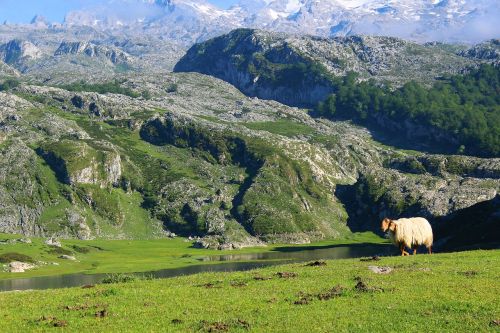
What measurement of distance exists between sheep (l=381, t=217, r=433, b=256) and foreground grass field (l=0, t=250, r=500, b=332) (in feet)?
39.6

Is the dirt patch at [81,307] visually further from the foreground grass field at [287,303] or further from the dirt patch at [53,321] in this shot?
the dirt patch at [53,321]

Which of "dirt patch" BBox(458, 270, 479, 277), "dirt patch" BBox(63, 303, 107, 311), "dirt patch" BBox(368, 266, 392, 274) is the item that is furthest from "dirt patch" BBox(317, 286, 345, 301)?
"dirt patch" BBox(63, 303, 107, 311)

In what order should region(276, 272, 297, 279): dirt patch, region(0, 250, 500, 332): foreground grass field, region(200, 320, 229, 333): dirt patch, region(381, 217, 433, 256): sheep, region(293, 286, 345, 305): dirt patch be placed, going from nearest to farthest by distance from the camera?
region(200, 320, 229, 333): dirt patch
region(0, 250, 500, 332): foreground grass field
region(293, 286, 345, 305): dirt patch
region(276, 272, 297, 279): dirt patch
region(381, 217, 433, 256): sheep

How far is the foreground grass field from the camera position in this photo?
26094mm

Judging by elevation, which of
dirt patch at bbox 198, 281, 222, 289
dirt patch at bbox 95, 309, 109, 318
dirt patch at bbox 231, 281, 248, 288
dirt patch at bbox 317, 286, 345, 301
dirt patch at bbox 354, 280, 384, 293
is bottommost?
dirt patch at bbox 198, 281, 222, 289

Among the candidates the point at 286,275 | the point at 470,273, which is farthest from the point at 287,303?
the point at 470,273

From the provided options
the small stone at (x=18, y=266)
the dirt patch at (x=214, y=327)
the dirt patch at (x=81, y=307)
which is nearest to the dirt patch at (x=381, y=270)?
the dirt patch at (x=214, y=327)

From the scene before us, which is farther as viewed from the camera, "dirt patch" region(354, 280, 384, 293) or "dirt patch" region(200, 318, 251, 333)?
"dirt patch" region(354, 280, 384, 293)

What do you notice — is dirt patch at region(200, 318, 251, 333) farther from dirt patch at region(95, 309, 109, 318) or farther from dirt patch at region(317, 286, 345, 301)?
dirt patch at region(317, 286, 345, 301)

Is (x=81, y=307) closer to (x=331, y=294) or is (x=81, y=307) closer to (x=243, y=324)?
(x=243, y=324)

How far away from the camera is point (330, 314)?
2752 centimetres

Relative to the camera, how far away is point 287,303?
1199 inches

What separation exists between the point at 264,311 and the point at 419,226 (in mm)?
31186

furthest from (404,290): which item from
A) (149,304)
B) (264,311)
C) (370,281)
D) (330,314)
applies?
(149,304)
